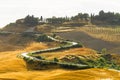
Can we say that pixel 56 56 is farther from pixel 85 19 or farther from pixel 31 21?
pixel 85 19

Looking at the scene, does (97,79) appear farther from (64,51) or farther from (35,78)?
(64,51)

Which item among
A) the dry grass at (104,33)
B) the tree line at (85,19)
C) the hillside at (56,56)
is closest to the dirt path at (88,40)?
the hillside at (56,56)

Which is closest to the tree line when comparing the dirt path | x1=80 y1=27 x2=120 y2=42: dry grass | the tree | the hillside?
the tree

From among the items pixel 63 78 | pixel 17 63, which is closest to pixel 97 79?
pixel 63 78

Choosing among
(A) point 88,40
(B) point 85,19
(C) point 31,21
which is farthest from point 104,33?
(C) point 31,21

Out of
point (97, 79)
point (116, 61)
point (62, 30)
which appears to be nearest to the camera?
point (97, 79)

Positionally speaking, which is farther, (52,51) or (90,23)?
(90,23)
